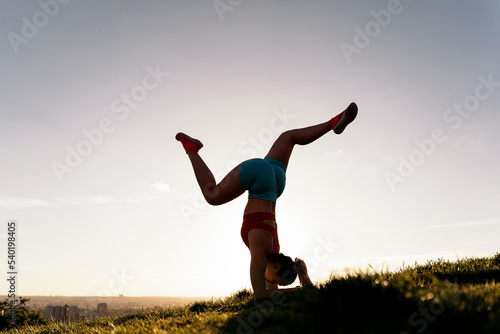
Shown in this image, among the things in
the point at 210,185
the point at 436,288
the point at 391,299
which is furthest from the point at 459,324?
the point at 210,185

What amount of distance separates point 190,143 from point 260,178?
1.29 metres

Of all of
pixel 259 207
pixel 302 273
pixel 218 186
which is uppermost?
pixel 218 186

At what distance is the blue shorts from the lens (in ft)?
17.3

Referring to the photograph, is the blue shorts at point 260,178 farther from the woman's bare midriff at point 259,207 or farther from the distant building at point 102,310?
the distant building at point 102,310

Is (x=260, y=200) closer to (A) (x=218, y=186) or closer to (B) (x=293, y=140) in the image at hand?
(A) (x=218, y=186)

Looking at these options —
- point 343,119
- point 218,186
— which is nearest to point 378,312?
point 218,186

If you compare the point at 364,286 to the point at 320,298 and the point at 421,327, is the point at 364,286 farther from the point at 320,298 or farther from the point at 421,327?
the point at 421,327

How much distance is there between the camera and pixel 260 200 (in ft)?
18.0

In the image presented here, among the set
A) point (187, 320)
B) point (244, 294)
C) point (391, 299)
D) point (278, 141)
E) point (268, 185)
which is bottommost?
point (244, 294)

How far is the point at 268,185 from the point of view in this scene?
541 cm

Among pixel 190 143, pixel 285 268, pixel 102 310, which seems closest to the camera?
pixel 285 268

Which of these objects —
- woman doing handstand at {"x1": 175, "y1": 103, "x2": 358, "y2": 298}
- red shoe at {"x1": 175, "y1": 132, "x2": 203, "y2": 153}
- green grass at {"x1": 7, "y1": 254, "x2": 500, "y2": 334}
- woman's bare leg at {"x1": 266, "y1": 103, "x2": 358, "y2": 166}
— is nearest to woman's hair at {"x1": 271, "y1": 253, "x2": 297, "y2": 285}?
woman doing handstand at {"x1": 175, "y1": 103, "x2": 358, "y2": 298}

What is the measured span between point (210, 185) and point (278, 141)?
1.43 m

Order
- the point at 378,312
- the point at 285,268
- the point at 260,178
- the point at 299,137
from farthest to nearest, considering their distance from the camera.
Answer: the point at 299,137 < the point at 260,178 < the point at 285,268 < the point at 378,312
